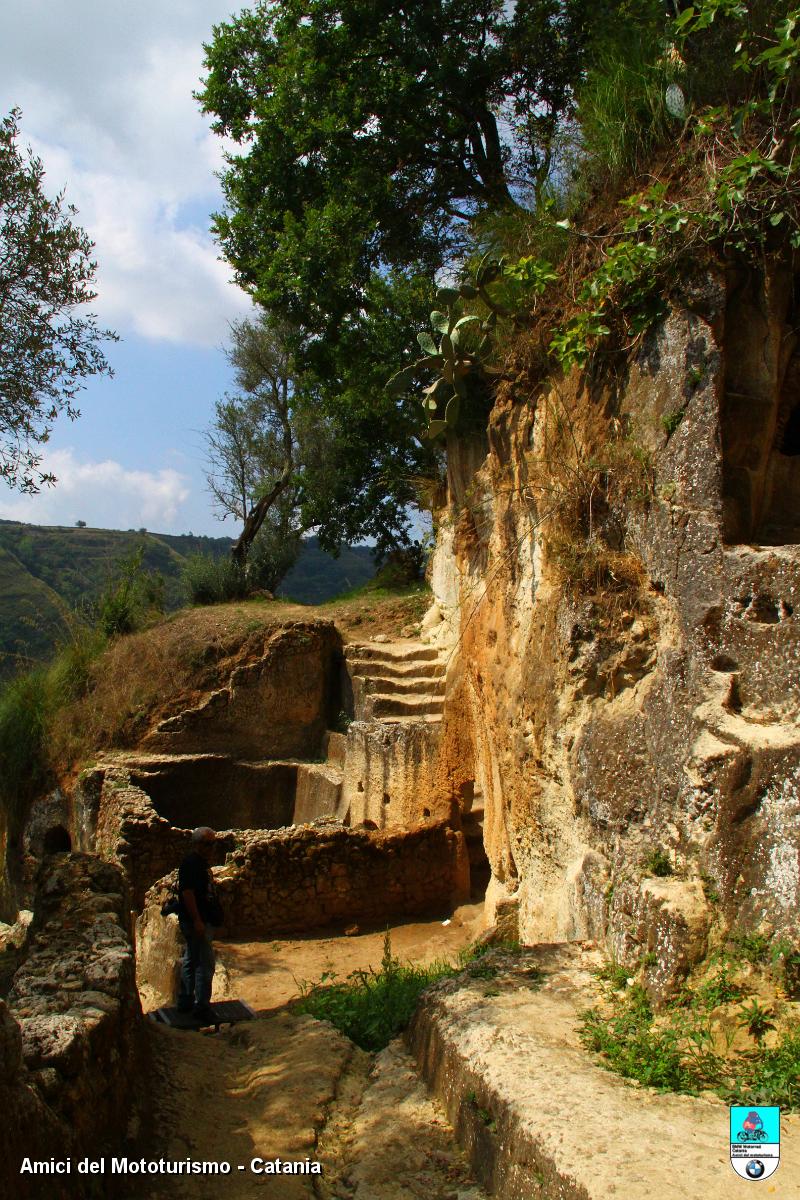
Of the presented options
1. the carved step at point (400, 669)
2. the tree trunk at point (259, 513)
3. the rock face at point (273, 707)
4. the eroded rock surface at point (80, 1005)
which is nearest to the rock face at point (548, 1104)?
the eroded rock surface at point (80, 1005)

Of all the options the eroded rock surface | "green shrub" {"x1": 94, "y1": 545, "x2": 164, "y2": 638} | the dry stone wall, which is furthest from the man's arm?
"green shrub" {"x1": 94, "y1": 545, "x2": 164, "y2": 638}

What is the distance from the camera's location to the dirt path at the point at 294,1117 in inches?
149

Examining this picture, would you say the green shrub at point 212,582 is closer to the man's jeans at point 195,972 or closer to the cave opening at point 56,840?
the cave opening at point 56,840

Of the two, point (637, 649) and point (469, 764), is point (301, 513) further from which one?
point (637, 649)

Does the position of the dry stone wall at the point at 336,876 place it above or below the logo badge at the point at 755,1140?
below

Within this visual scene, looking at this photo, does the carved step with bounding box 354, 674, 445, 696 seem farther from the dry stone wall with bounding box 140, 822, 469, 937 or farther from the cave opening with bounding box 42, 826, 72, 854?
the cave opening with bounding box 42, 826, 72, 854

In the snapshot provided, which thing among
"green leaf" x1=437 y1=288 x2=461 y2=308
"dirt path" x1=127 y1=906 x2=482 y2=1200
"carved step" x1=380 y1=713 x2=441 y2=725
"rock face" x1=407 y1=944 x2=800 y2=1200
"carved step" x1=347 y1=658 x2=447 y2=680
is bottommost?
"dirt path" x1=127 y1=906 x2=482 y2=1200

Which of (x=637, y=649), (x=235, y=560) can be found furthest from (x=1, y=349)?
(x=235, y=560)

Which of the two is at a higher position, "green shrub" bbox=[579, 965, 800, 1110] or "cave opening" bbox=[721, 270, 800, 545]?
"cave opening" bbox=[721, 270, 800, 545]

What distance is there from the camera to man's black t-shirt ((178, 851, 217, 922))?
6926 millimetres

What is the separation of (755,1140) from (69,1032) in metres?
2.52

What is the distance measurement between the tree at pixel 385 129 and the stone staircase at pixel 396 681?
15.8ft

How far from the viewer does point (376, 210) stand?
1309 centimetres

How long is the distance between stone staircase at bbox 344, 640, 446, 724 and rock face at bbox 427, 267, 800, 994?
14.6 ft
